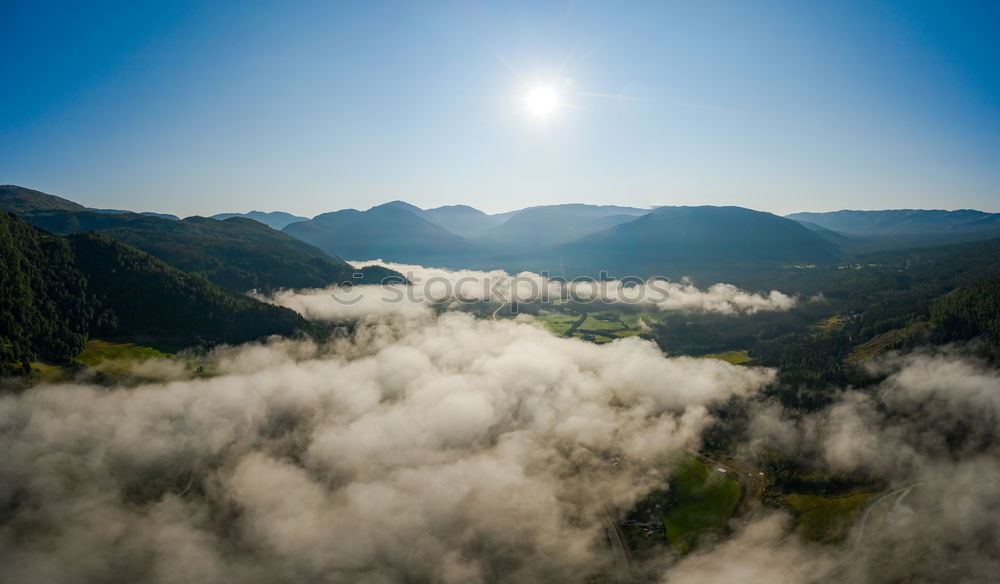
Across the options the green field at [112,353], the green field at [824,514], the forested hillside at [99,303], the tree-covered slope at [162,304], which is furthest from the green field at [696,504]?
the green field at [112,353]

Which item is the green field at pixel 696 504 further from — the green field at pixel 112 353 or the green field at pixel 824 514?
the green field at pixel 112 353

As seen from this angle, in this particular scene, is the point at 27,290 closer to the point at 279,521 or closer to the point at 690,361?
the point at 279,521

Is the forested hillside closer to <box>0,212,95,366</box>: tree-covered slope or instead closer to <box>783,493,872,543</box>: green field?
<box>0,212,95,366</box>: tree-covered slope

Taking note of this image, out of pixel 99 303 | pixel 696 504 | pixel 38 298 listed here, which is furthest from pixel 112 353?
pixel 696 504

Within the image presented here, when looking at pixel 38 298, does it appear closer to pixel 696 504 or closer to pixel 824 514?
pixel 696 504

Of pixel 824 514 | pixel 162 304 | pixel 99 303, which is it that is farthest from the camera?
pixel 162 304
